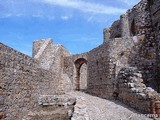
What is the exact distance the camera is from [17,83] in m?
8.16

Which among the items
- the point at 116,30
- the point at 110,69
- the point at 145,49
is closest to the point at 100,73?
the point at 110,69

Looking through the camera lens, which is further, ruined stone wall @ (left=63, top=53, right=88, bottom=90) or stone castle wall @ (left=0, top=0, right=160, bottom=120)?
ruined stone wall @ (left=63, top=53, right=88, bottom=90)

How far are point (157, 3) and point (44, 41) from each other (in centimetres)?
955

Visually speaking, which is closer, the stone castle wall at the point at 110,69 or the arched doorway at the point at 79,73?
the stone castle wall at the point at 110,69

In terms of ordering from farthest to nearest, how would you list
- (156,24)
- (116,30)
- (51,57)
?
(116,30), (51,57), (156,24)

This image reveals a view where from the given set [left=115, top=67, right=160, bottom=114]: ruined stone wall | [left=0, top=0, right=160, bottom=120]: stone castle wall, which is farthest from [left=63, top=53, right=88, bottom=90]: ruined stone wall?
[left=115, top=67, right=160, bottom=114]: ruined stone wall

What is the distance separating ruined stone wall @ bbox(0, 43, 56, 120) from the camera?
23.6ft

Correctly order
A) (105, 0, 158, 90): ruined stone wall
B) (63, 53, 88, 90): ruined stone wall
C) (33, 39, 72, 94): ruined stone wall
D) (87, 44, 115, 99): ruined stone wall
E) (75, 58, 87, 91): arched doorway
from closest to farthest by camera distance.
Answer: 1. (105, 0, 158, 90): ruined stone wall
2. (87, 44, 115, 99): ruined stone wall
3. (33, 39, 72, 94): ruined stone wall
4. (63, 53, 88, 90): ruined stone wall
5. (75, 58, 87, 91): arched doorway

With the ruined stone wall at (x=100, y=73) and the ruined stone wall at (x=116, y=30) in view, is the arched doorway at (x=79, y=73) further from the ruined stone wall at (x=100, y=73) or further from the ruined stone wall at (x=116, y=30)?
the ruined stone wall at (x=100, y=73)

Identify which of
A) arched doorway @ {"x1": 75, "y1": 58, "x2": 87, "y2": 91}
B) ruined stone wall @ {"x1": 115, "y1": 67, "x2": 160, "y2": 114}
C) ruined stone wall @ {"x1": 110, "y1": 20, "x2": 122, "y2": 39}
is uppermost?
ruined stone wall @ {"x1": 110, "y1": 20, "x2": 122, "y2": 39}

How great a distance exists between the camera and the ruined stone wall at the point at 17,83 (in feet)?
23.6

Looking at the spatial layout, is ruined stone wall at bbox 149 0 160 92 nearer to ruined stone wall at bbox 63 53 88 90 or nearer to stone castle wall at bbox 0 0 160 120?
stone castle wall at bbox 0 0 160 120

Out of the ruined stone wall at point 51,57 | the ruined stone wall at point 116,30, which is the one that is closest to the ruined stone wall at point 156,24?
the ruined stone wall at point 51,57

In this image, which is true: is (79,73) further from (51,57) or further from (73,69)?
(51,57)
